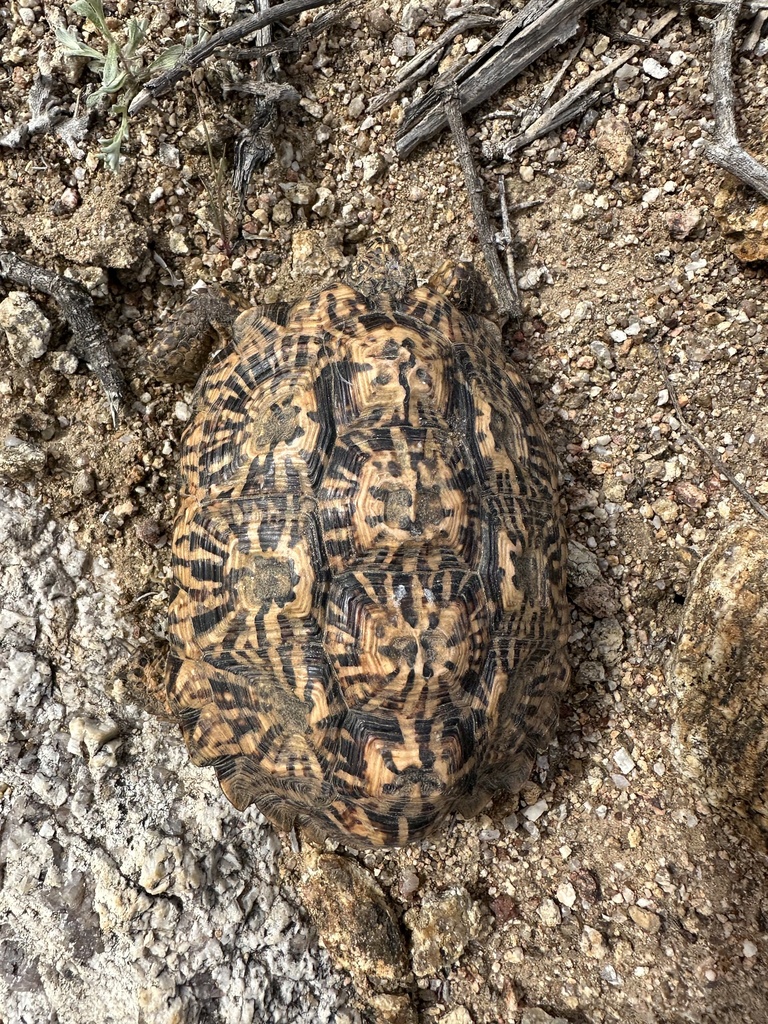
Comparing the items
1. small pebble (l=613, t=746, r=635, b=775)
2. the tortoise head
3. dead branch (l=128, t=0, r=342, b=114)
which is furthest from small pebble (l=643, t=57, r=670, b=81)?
small pebble (l=613, t=746, r=635, b=775)

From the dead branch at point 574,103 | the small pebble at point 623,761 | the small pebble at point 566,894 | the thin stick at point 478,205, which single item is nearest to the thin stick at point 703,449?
the thin stick at point 478,205

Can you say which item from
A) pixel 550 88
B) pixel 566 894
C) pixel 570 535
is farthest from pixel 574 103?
pixel 566 894

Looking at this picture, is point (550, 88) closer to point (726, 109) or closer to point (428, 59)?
point (428, 59)

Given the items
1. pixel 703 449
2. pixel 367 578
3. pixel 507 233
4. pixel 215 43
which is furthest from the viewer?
pixel 507 233

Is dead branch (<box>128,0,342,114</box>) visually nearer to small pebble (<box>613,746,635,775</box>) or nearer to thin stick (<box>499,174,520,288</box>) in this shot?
thin stick (<box>499,174,520,288</box>)

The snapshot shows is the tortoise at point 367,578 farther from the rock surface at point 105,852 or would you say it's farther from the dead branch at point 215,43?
the dead branch at point 215,43

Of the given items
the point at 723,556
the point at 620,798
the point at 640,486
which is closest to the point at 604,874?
the point at 620,798
